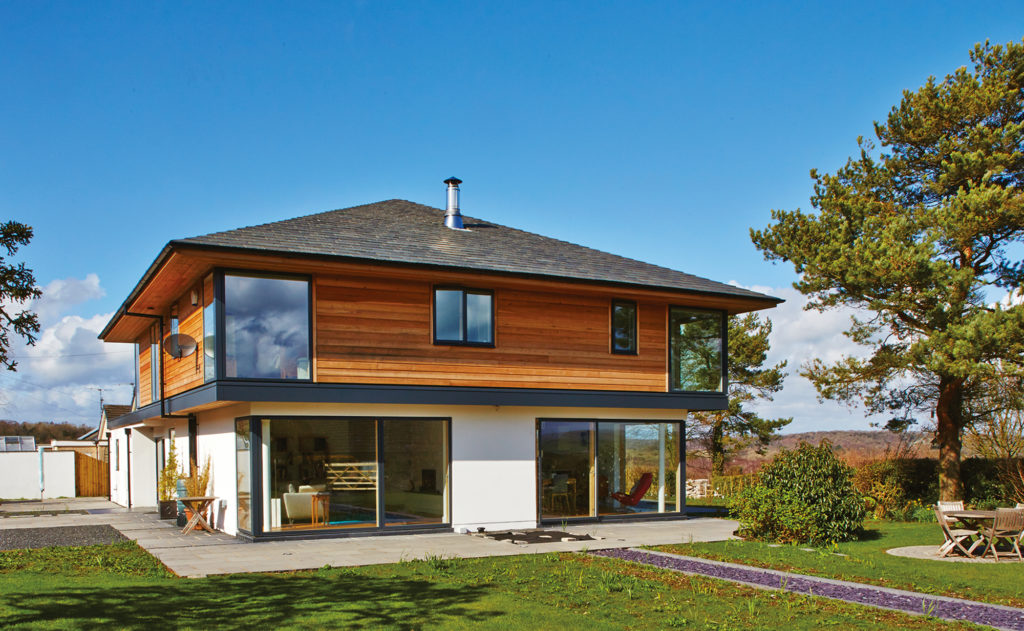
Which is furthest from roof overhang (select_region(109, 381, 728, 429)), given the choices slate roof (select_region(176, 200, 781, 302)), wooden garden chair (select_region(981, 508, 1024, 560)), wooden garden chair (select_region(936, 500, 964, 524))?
wooden garden chair (select_region(981, 508, 1024, 560))

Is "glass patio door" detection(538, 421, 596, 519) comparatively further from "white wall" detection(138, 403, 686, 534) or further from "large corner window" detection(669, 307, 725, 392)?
"large corner window" detection(669, 307, 725, 392)

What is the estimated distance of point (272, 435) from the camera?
46.9ft

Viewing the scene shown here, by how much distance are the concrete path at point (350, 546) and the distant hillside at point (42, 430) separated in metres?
49.8

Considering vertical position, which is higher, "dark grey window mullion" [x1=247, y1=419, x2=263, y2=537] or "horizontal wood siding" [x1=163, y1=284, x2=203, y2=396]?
"horizontal wood siding" [x1=163, y1=284, x2=203, y2=396]

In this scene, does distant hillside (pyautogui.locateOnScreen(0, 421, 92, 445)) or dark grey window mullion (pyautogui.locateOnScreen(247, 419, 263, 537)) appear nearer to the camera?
dark grey window mullion (pyautogui.locateOnScreen(247, 419, 263, 537))

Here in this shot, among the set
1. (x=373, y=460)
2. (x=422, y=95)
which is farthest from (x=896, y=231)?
(x=373, y=460)

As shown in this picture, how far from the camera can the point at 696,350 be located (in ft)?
59.7

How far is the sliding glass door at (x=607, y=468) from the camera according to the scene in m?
16.7

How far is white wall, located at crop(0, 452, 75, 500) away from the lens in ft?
99.7

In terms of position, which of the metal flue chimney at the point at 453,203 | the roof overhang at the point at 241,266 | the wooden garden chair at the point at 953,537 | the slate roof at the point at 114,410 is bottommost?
the wooden garden chair at the point at 953,537

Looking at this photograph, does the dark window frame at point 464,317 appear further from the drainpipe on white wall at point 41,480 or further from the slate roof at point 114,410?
the drainpipe on white wall at point 41,480

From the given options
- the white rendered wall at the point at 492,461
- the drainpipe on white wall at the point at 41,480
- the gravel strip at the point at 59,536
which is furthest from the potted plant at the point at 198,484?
the drainpipe on white wall at the point at 41,480

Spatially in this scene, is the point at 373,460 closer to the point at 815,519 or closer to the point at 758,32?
the point at 815,519

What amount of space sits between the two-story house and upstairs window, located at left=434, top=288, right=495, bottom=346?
0.03 meters
